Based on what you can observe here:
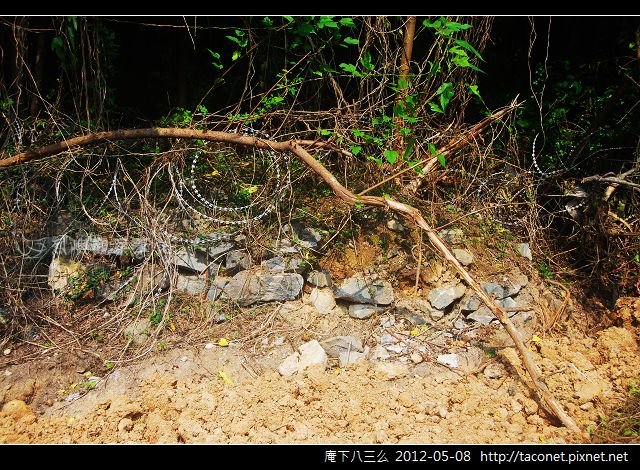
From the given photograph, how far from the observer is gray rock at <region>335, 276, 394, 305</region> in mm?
3439

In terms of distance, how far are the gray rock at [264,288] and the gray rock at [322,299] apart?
114 millimetres

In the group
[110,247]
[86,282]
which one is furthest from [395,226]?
[86,282]

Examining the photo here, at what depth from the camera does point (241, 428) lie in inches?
101

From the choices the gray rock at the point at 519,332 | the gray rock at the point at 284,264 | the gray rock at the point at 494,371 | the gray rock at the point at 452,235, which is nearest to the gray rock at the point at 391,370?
the gray rock at the point at 494,371

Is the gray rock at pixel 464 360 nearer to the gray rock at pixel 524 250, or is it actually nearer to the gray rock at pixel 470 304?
the gray rock at pixel 470 304

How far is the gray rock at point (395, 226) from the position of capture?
374cm

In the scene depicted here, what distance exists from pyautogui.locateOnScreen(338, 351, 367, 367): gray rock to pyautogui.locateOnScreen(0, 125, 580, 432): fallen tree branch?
2.75 ft

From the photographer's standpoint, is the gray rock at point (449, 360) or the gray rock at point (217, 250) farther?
the gray rock at point (217, 250)

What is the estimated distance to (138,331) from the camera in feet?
10.8

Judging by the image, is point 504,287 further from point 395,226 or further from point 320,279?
point 320,279

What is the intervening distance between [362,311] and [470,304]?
79 cm

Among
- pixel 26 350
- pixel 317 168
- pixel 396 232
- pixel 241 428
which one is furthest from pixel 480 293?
pixel 26 350

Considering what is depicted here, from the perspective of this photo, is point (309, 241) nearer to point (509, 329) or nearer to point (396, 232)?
point (396, 232)

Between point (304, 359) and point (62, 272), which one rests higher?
point (62, 272)
